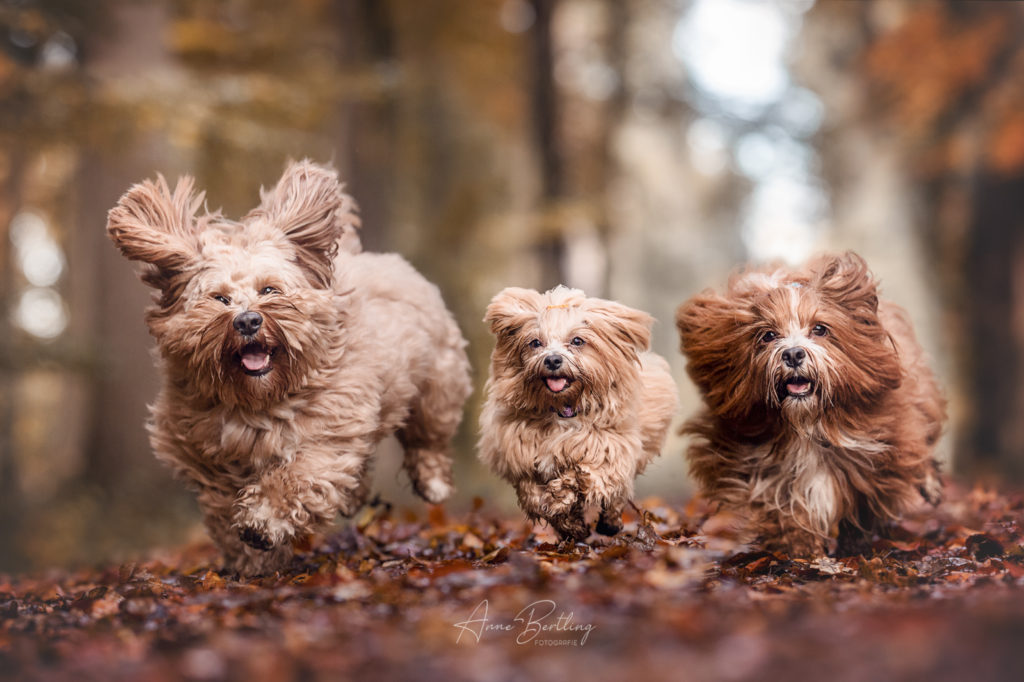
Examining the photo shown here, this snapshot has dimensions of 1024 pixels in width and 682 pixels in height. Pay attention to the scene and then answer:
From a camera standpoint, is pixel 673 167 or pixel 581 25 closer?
pixel 581 25

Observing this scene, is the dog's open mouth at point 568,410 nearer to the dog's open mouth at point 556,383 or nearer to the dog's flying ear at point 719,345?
the dog's open mouth at point 556,383

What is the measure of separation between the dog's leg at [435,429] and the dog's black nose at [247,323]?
1677 mm

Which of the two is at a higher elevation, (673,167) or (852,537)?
(673,167)

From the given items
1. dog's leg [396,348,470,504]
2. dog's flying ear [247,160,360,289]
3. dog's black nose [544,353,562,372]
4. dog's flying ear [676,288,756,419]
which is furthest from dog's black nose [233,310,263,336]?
dog's flying ear [676,288,756,419]

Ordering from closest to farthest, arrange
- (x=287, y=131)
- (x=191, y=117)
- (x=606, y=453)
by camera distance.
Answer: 1. (x=606, y=453)
2. (x=191, y=117)
3. (x=287, y=131)

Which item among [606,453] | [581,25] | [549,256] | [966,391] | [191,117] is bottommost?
[966,391]

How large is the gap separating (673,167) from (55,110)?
13295mm

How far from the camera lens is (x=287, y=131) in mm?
11758

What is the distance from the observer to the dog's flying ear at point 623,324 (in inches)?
195

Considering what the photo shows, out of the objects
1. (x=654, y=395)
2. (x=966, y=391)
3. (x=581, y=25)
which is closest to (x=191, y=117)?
(x=654, y=395)

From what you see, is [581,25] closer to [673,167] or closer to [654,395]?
[673,167]

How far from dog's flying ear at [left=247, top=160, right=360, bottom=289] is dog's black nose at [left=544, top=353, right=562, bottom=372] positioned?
4.62 ft

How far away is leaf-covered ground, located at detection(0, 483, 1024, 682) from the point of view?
335 cm

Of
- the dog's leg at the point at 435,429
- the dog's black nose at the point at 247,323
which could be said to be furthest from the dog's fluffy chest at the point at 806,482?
the dog's black nose at the point at 247,323
